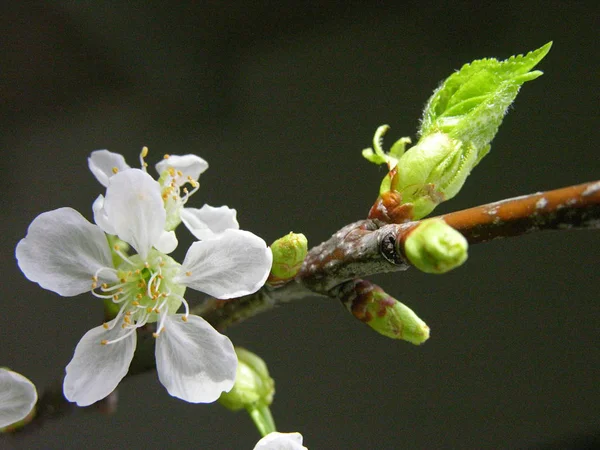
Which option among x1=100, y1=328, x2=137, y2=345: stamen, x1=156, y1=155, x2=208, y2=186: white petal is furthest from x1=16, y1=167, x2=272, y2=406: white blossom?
x1=156, y1=155, x2=208, y2=186: white petal

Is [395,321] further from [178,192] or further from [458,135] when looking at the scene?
[178,192]

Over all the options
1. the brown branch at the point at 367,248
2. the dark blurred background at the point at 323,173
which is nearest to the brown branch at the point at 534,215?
the brown branch at the point at 367,248

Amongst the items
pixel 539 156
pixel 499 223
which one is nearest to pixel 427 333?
pixel 499 223

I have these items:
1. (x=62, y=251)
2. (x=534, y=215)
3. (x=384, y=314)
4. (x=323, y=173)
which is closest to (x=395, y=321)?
(x=384, y=314)

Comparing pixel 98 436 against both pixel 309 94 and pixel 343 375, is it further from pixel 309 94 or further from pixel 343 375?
pixel 309 94

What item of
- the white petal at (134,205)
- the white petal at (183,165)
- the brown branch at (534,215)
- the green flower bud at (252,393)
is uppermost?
the white petal at (183,165)

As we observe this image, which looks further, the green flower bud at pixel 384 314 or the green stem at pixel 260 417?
the green stem at pixel 260 417

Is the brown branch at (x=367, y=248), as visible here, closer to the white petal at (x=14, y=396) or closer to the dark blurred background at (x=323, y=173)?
the white petal at (x=14, y=396)
